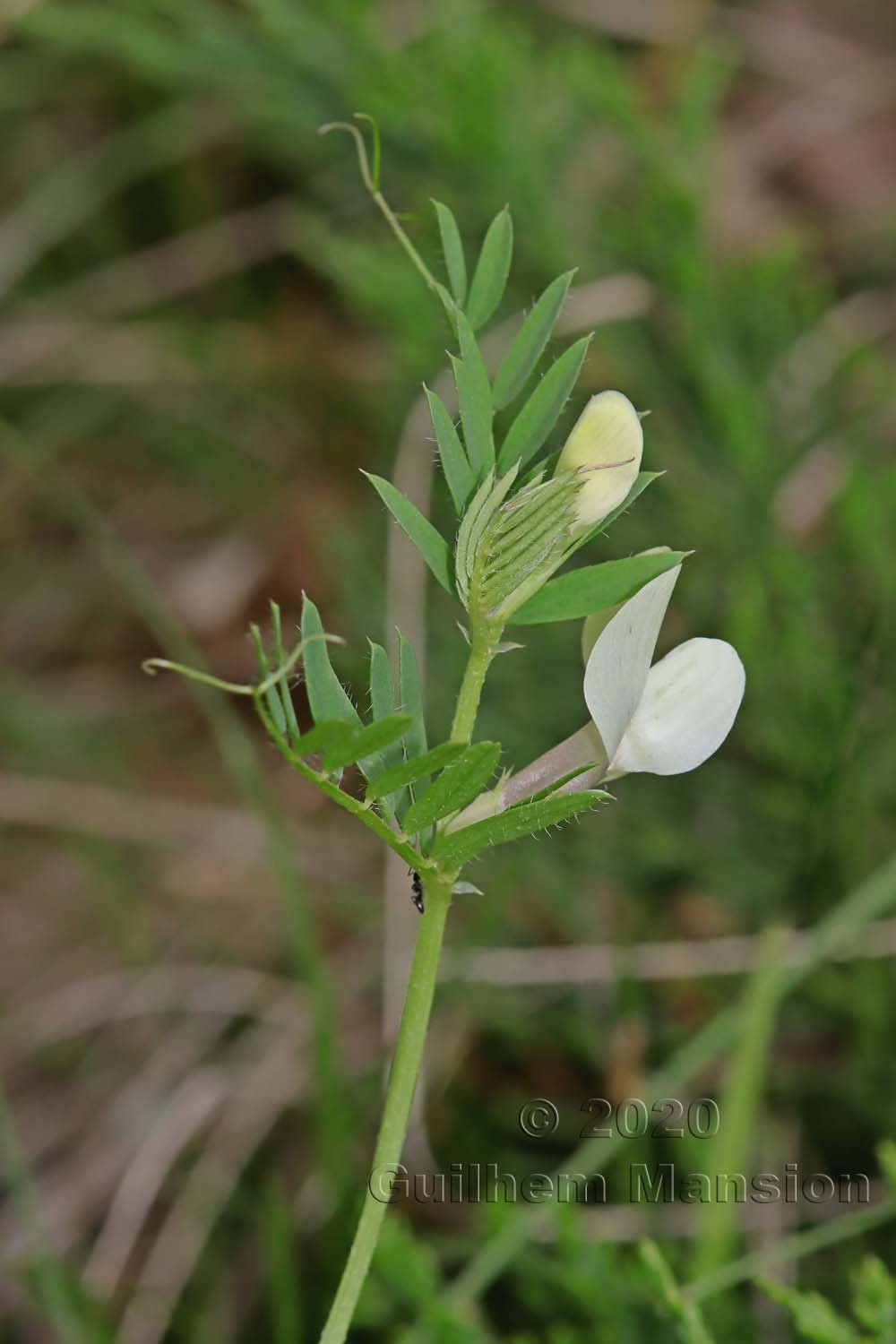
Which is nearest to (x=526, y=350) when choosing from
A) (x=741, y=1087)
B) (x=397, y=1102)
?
(x=397, y=1102)

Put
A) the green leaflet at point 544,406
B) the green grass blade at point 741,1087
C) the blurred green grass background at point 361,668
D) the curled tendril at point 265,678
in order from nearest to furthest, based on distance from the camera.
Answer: the curled tendril at point 265,678, the green leaflet at point 544,406, the green grass blade at point 741,1087, the blurred green grass background at point 361,668

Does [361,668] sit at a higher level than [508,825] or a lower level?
higher

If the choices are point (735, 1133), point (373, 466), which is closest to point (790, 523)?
point (373, 466)

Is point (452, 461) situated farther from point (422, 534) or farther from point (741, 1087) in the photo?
point (741, 1087)

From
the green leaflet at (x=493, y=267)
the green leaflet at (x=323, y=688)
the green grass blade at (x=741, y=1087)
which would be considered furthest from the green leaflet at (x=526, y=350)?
the green grass blade at (x=741, y=1087)

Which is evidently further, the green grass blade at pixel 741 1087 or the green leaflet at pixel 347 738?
the green grass blade at pixel 741 1087

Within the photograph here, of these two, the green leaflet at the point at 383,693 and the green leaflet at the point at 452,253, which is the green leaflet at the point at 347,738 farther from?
the green leaflet at the point at 452,253
